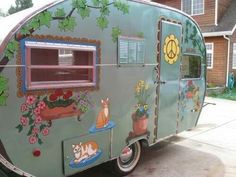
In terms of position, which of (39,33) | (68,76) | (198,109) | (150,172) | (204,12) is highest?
(204,12)

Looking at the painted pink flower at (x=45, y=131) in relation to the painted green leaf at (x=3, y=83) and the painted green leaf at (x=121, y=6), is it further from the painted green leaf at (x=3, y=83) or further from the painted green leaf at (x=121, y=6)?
the painted green leaf at (x=121, y=6)

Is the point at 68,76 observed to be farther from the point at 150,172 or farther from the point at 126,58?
A: the point at 150,172

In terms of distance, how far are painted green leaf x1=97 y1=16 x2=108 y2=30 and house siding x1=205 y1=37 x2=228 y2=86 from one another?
15342 millimetres

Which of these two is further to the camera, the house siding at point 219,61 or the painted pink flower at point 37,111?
the house siding at point 219,61

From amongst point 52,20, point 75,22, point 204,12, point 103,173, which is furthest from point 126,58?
point 204,12

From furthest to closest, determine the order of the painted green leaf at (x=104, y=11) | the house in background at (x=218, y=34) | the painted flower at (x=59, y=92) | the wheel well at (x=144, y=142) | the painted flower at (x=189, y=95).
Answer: the house in background at (x=218, y=34)
the painted flower at (x=189, y=95)
the wheel well at (x=144, y=142)
the painted green leaf at (x=104, y=11)
the painted flower at (x=59, y=92)

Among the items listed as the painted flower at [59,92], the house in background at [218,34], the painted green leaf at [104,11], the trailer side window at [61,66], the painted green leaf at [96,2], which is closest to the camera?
the trailer side window at [61,66]

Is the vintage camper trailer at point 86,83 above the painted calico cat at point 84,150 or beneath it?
above

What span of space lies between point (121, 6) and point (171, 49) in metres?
1.66

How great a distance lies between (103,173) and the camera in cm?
584

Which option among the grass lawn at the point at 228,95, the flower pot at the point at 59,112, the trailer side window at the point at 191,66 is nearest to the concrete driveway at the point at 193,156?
the trailer side window at the point at 191,66

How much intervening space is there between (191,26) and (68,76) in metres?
3.54

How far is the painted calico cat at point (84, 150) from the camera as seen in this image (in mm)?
4457

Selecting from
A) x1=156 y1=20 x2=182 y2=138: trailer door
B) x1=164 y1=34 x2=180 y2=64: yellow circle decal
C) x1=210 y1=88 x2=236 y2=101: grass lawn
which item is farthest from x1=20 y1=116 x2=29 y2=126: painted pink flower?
x1=210 y1=88 x2=236 y2=101: grass lawn
